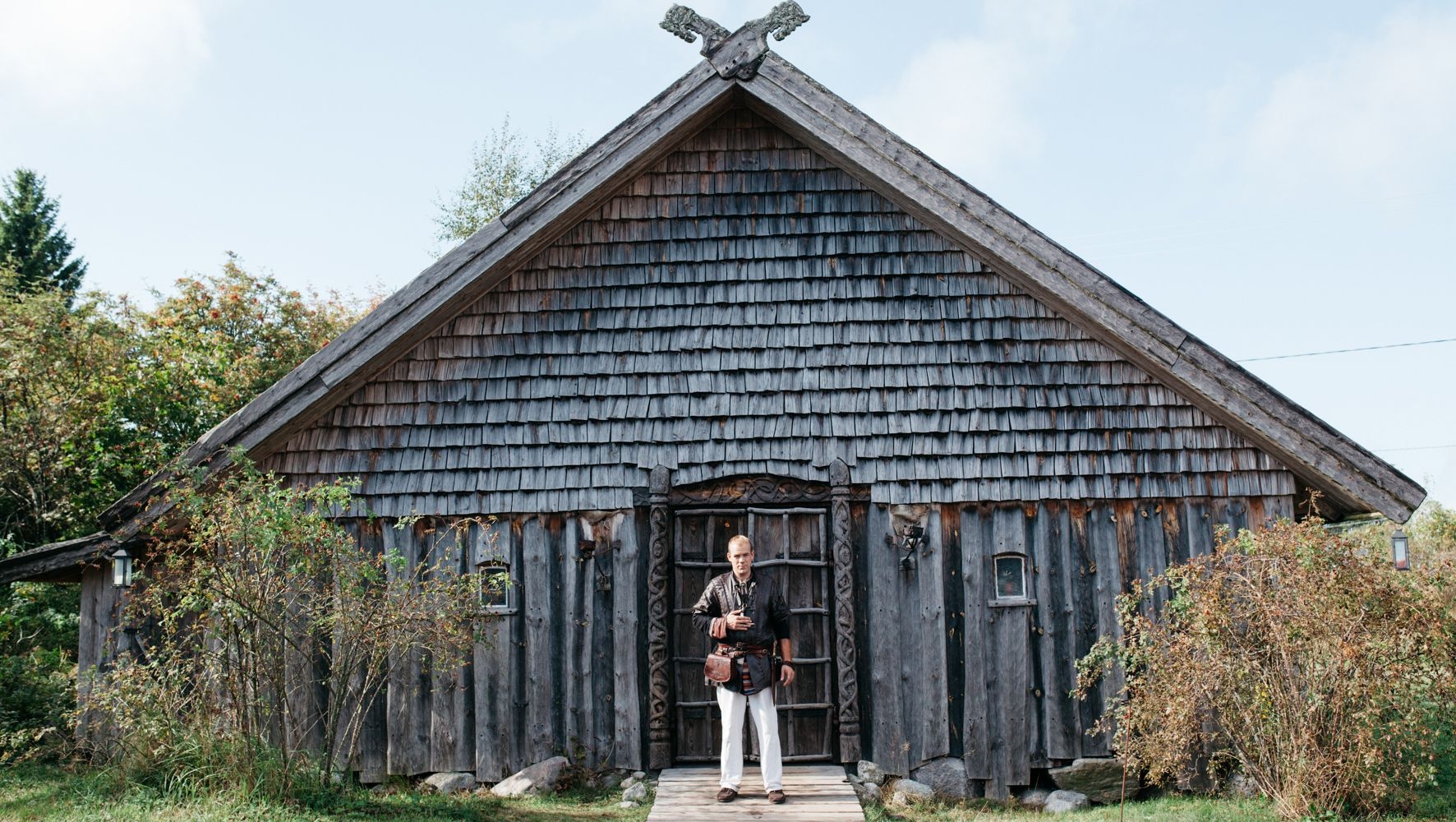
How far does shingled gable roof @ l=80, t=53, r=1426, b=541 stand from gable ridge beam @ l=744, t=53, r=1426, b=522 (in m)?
0.01

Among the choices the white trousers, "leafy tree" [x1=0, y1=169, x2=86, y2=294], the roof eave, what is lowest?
the white trousers

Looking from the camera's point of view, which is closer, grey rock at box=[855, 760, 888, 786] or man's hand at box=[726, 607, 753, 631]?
man's hand at box=[726, 607, 753, 631]

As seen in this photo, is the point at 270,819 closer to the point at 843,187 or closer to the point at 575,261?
the point at 575,261

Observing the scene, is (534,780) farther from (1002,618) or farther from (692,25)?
(692,25)

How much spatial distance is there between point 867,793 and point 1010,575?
224 cm

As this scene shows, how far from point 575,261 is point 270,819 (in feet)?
16.9

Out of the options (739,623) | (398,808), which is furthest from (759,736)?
(398,808)

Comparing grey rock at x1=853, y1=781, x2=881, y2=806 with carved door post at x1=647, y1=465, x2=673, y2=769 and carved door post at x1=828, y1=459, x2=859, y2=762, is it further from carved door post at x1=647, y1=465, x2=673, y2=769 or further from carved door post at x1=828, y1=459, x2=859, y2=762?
carved door post at x1=647, y1=465, x2=673, y2=769

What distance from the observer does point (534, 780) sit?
861cm

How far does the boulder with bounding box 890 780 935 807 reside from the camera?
848 cm

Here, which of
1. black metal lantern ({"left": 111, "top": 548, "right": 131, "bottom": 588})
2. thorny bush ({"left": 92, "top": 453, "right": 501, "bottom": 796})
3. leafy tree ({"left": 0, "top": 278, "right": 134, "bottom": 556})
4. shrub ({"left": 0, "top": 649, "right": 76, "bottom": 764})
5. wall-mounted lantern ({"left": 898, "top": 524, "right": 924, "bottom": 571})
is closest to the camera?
thorny bush ({"left": 92, "top": 453, "right": 501, "bottom": 796})

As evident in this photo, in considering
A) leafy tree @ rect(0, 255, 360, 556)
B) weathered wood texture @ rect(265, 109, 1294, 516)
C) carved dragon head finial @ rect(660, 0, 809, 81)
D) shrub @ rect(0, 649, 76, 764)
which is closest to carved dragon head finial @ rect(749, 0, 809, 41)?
carved dragon head finial @ rect(660, 0, 809, 81)

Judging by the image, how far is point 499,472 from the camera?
357 inches

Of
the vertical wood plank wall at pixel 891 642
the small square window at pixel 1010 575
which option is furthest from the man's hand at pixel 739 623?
the small square window at pixel 1010 575
